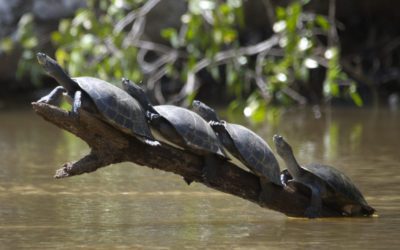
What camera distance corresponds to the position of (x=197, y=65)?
973cm

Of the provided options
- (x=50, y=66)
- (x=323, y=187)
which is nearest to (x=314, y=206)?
(x=323, y=187)

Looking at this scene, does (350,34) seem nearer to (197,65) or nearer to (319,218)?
(197,65)

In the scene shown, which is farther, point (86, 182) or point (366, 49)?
point (366, 49)

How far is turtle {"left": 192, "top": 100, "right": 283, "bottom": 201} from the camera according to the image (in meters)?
4.65

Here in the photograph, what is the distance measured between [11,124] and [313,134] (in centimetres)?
311

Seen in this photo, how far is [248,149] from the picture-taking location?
4652 mm

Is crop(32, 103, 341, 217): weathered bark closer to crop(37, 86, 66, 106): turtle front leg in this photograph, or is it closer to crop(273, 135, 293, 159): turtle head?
crop(37, 86, 66, 106): turtle front leg

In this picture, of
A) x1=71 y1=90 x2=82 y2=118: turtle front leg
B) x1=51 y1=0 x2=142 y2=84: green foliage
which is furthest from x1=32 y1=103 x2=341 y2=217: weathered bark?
x1=51 y1=0 x2=142 y2=84: green foliage

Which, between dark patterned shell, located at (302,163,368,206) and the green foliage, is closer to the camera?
dark patterned shell, located at (302,163,368,206)

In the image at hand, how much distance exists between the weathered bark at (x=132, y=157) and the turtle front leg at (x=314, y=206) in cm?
16

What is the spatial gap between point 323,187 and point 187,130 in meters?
0.88

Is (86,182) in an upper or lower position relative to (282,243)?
upper

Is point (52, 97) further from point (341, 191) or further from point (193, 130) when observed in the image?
point (341, 191)

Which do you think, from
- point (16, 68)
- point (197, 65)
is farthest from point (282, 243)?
point (16, 68)
